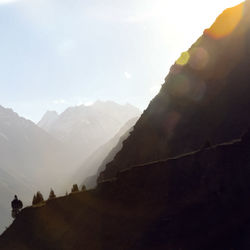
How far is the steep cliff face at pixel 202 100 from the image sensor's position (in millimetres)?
78688

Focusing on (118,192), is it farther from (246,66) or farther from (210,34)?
(210,34)

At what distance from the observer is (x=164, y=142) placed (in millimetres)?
88562

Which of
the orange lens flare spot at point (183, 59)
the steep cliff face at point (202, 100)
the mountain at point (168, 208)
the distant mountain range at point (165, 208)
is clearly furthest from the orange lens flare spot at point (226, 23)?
the mountain at point (168, 208)

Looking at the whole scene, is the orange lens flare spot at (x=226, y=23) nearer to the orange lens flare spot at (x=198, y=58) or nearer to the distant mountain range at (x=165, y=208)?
the orange lens flare spot at (x=198, y=58)

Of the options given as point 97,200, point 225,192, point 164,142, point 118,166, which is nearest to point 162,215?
point 225,192

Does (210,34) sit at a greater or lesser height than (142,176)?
greater

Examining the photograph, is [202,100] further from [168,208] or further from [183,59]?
[168,208]

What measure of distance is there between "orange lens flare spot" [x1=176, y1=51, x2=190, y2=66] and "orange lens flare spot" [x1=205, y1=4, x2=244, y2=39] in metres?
7.05

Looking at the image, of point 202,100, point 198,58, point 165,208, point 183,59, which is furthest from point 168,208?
point 183,59

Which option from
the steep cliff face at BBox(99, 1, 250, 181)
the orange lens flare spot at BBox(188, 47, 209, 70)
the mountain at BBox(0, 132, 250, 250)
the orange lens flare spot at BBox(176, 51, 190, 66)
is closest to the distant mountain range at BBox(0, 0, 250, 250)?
the mountain at BBox(0, 132, 250, 250)

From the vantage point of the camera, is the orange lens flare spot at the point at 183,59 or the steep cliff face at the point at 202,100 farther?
the orange lens flare spot at the point at 183,59

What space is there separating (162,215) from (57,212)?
16.3m

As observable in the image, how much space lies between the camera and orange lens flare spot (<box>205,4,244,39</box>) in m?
98.4

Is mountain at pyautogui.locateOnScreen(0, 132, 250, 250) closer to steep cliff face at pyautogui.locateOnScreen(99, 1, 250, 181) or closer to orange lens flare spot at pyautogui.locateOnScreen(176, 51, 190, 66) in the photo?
steep cliff face at pyautogui.locateOnScreen(99, 1, 250, 181)
